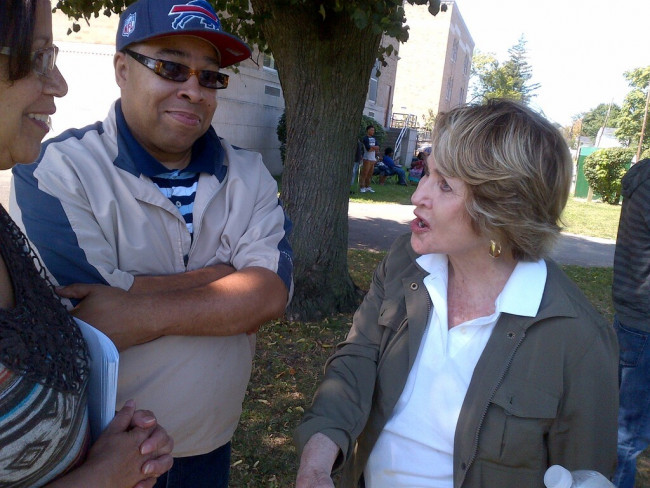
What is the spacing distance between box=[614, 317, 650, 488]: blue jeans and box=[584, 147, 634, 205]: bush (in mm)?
19191

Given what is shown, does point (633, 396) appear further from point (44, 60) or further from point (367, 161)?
point (367, 161)

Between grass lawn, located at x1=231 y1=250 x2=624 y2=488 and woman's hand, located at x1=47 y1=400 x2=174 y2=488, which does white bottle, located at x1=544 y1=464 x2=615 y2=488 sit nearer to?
woman's hand, located at x1=47 y1=400 x2=174 y2=488

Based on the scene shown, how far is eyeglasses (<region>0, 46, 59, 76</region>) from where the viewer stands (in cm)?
123

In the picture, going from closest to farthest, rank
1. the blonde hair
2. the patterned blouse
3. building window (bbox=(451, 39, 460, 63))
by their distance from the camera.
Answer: the patterned blouse, the blonde hair, building window (bbox=(451, 39, 460, 63))

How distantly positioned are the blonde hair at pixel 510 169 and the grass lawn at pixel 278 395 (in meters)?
2.24

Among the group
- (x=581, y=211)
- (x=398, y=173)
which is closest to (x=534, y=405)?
(x=581, y=211)

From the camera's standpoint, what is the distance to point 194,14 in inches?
72.2

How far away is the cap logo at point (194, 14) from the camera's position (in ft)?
5.90

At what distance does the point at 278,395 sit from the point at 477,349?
2681 mm

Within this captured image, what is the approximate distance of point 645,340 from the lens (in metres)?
2.89

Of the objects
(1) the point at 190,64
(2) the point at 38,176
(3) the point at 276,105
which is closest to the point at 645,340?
(1) the point at 190,64

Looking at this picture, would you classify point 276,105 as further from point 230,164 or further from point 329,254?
point 230,164

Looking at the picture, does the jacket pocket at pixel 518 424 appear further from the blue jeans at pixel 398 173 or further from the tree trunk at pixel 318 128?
the blue jeans at pixel 398 173

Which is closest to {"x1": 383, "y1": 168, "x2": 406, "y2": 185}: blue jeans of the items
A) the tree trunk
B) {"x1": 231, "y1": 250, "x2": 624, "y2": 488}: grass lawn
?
the tree trunk
